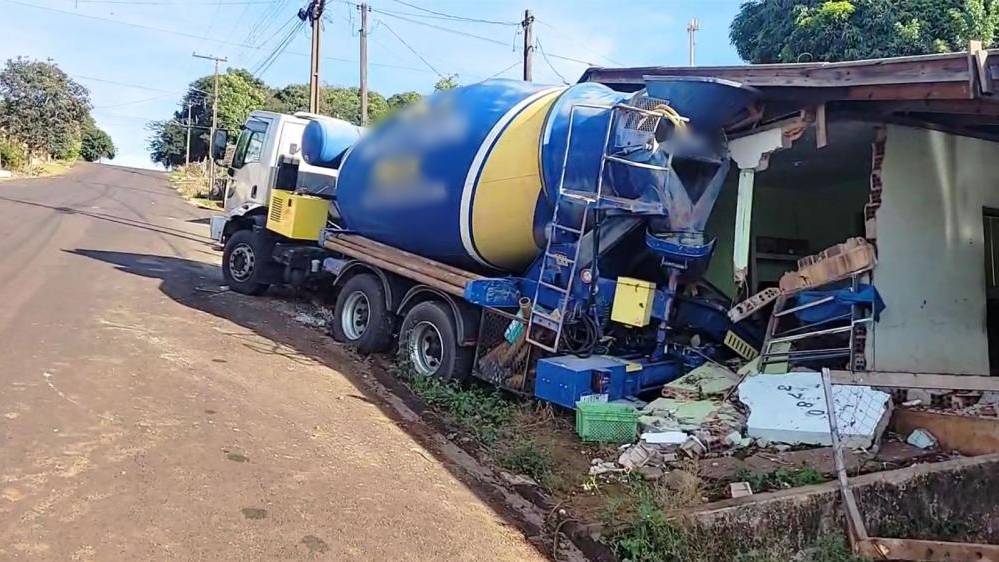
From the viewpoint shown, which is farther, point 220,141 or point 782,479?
point 220,141

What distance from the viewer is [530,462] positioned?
226 inches

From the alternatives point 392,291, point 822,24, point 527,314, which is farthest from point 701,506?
point 822,24

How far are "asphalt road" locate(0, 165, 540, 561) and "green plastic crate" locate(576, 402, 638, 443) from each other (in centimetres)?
122

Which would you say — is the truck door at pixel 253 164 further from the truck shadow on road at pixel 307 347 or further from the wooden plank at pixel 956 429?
the wooden plank at pixel 956 429

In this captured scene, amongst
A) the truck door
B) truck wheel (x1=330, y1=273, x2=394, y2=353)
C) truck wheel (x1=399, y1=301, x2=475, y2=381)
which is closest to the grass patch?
the truck door

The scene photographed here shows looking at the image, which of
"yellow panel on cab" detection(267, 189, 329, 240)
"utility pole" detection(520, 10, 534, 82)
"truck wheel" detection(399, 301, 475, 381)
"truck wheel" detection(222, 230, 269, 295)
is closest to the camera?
"truck wheel" detection(399, 301, 475, 381)

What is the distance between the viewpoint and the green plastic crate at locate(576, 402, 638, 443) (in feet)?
20.1

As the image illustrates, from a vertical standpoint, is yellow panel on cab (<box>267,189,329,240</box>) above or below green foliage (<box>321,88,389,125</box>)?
below

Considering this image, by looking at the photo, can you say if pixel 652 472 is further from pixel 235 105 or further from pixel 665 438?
pixel 235 105

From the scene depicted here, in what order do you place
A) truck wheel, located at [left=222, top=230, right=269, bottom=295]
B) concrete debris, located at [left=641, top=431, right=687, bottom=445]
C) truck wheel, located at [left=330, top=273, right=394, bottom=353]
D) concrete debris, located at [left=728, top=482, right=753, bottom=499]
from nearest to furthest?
concrete debris, located at [left=728, top=482, right=753, bottom=499], concrete debris, located at [left=641, top=431, right=687, bottom=445], truck wheel, located at [left=330, top=273, right=394, bottom=353], truck wheel, located at [left=222, top=230, right=269, bottom=295]

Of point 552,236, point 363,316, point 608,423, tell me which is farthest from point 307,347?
point 608,423

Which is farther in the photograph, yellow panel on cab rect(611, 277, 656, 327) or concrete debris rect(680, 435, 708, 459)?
yellow panel on cab rect(611, 277, 656, 327)

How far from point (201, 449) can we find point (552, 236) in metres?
3.52

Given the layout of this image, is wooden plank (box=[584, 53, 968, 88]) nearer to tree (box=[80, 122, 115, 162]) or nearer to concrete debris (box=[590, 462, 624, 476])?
concrete debris (box=[590, 462, 624, 476])
